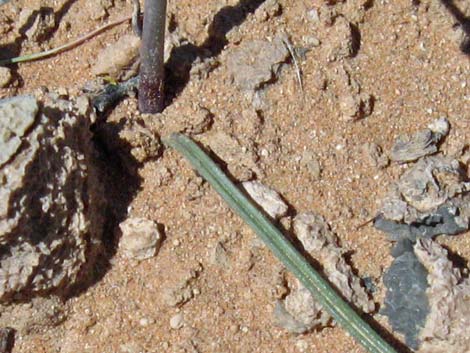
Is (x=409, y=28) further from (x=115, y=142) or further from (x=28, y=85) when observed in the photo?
(x=28, y=85)

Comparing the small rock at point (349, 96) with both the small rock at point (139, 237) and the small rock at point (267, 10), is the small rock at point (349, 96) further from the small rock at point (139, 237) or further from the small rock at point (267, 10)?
the small rock at point (139, 237)

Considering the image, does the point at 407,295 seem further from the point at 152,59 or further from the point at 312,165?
the point at 152,59

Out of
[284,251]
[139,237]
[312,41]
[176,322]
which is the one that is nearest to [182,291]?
[176,322]

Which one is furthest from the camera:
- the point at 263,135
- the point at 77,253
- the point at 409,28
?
the point at 409,28

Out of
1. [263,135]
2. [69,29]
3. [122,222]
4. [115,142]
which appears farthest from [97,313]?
[69,29]

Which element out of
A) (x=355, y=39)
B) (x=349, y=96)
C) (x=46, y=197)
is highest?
(x=46, y=197)

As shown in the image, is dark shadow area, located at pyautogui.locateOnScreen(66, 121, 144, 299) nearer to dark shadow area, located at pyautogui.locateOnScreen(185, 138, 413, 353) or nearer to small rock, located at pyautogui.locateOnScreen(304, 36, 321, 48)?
dark shadow area, located at pyautogui.locateOnScreen(185, 138, 413, 353)

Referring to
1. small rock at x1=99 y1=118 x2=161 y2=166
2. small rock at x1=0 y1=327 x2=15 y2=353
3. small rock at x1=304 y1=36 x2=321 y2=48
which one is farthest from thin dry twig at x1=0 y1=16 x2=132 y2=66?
small rock at x1=0 y1=327 x2=15 y2=353
